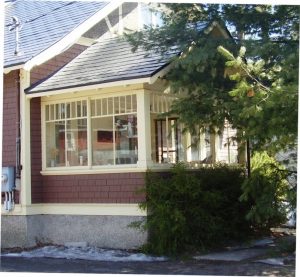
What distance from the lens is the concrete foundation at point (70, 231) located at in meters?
11.3

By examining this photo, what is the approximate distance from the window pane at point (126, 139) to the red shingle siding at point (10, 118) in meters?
2.51

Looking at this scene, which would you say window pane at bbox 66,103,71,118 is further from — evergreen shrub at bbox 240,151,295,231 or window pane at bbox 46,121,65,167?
evergreen shrub at bbox 240,151,295,231

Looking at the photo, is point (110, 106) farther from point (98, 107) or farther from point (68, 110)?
point (68, 110)

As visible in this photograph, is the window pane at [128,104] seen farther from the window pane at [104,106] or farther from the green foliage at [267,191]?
the green foliage at [267,191]

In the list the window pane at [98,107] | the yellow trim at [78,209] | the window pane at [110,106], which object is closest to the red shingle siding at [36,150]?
the yellow trim at [78,209]

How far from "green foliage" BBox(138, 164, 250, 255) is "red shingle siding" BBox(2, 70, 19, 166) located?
11.5ft

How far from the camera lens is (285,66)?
8.28 meters

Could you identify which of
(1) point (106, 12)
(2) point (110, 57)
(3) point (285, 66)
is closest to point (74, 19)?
(1) point (106, 12)

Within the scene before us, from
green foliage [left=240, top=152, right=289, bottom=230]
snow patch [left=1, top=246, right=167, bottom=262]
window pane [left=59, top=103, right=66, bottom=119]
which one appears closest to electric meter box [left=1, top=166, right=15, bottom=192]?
snow patch [left=1, top=246, right=167, bottom=262]

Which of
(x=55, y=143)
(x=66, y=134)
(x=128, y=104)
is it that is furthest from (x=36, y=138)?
(x=128, y=104)

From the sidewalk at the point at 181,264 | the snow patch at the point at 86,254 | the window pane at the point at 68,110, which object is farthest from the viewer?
the window pane at the point at 68,110

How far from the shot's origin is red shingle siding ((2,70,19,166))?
12406 millimetres

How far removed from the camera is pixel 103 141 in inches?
467

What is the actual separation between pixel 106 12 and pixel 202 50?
15.9ft
